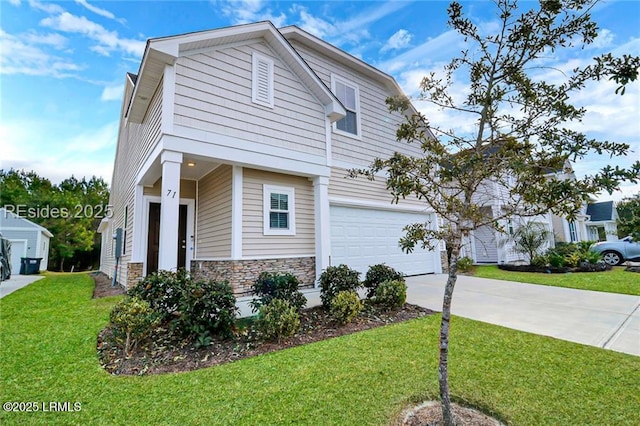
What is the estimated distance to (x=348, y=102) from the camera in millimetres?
9625

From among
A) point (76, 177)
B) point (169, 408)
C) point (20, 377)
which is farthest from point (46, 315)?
point (76, 177)

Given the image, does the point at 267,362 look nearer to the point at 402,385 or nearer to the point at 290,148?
the point at 402,385

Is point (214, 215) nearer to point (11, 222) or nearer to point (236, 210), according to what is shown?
point (236, 210)

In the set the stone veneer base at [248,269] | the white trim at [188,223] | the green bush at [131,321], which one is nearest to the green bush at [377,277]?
the stone veneer base at [248,269]

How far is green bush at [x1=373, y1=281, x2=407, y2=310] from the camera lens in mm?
5848

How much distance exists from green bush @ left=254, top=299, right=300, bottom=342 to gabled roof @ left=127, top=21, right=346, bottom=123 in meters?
4.99

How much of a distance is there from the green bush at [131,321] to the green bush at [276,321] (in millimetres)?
1425

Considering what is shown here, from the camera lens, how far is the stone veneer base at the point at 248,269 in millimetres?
6695

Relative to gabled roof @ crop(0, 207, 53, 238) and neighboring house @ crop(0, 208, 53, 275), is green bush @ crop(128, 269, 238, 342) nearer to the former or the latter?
neighboring house @ crop(0, 208, 53, 275)

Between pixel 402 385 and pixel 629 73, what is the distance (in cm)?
325

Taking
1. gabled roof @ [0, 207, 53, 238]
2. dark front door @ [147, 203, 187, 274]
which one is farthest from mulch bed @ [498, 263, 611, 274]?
gabled roof @ [0, 207, 53, 238]

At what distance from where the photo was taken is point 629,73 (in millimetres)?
2217

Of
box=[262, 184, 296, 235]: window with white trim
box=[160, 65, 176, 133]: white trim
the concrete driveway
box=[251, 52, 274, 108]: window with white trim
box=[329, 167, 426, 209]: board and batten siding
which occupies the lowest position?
the concrete driveway

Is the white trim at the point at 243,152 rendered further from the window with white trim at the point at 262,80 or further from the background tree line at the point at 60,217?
the background tree line at the point at 60,217
